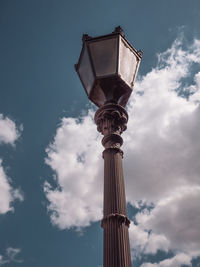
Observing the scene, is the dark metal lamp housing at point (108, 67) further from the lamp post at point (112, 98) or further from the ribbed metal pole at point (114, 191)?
the ribbed metal pole at point (114, 191)

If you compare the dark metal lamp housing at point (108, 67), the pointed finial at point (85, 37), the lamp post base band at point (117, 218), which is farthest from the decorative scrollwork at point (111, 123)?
the pointed finial at point (85, 37)

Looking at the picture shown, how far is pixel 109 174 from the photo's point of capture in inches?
322

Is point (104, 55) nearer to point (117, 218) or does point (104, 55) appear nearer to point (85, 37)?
point (85, 37)

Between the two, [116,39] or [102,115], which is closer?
[102,115]

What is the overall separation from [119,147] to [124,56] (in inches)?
147

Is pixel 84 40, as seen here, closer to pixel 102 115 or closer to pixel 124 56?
pixel 124 56

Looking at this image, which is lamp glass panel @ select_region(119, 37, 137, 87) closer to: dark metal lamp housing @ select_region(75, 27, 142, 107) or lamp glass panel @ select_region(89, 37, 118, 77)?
dark metal lamp housing @ select_region(75, 27, 142, 107)

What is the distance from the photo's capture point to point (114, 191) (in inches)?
306

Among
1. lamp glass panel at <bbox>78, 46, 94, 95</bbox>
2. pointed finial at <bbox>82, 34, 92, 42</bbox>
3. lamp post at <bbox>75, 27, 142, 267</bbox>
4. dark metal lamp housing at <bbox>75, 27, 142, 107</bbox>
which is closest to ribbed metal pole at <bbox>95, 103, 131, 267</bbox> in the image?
lamp post at <bbox>75, 27, 142, 267</bbox>

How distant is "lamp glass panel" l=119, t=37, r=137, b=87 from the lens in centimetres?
1006

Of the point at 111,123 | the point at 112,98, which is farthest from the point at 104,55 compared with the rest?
→ the point at 111,123

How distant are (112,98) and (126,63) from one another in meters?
1.58

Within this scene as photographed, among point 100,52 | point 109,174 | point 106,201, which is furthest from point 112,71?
point 106,201

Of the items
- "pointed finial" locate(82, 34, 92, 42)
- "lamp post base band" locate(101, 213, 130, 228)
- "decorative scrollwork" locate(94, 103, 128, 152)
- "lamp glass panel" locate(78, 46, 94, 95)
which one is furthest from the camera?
"pointed finial" locate(82, 34, 92, 42)
